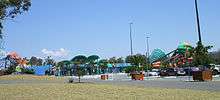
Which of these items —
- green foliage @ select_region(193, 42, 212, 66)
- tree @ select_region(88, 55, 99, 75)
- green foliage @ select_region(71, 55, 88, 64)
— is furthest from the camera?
tree @ select_region(88, 55, 99, 75)

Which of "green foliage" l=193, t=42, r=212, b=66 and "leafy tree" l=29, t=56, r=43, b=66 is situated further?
"leafy tree" l=29, t=56, r=43, b=66

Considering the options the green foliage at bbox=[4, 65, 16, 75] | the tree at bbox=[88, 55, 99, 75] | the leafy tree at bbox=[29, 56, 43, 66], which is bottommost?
the green foliage at bbox=[4, 65, 16, 75]

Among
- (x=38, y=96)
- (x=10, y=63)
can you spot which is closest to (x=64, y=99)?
(x=38, y=96)

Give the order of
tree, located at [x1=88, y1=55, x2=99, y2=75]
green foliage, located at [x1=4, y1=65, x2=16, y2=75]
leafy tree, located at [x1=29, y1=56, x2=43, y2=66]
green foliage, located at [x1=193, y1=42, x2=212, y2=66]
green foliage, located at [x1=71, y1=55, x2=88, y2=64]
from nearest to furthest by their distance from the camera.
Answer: green foliage, located at [x1=193, y1=42, x2=212, y2=66], green foliage, located at [x1=4, y1=65, x2=16, y2=75], green foliage, located at [x1=71, y1=55, x2=88, y2=64], tree, located at [x1=88, y1=55, x2=99, y2=75], leafy tree, located at [x1=29, y1=56, x2=43, y2=66]

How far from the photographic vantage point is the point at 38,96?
19656 mm

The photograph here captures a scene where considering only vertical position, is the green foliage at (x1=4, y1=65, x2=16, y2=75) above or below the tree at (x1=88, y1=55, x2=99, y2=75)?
below

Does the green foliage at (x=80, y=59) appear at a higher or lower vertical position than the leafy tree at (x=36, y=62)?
lower

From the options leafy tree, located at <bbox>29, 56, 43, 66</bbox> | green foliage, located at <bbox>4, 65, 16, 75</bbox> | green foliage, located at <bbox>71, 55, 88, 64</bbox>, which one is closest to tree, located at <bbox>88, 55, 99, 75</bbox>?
green foliage, located at <bbox>71, 55, 88, 64</bbox>

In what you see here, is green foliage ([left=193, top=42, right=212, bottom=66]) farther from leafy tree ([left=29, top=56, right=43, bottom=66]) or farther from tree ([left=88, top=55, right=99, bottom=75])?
leafy tree ([left=29, top=56, right=43, bottom=66])

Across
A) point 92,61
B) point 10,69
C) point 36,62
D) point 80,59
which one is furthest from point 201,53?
point 36,62

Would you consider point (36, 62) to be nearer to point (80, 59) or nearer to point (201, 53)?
point (80, 59)

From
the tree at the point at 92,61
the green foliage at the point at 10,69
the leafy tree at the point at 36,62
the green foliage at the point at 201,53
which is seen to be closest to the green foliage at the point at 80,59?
the tree at the point at 92,61

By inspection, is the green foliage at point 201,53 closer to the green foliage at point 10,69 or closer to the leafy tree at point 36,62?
the green foliage at point 10,69

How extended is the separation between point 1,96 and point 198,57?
89.7ft
